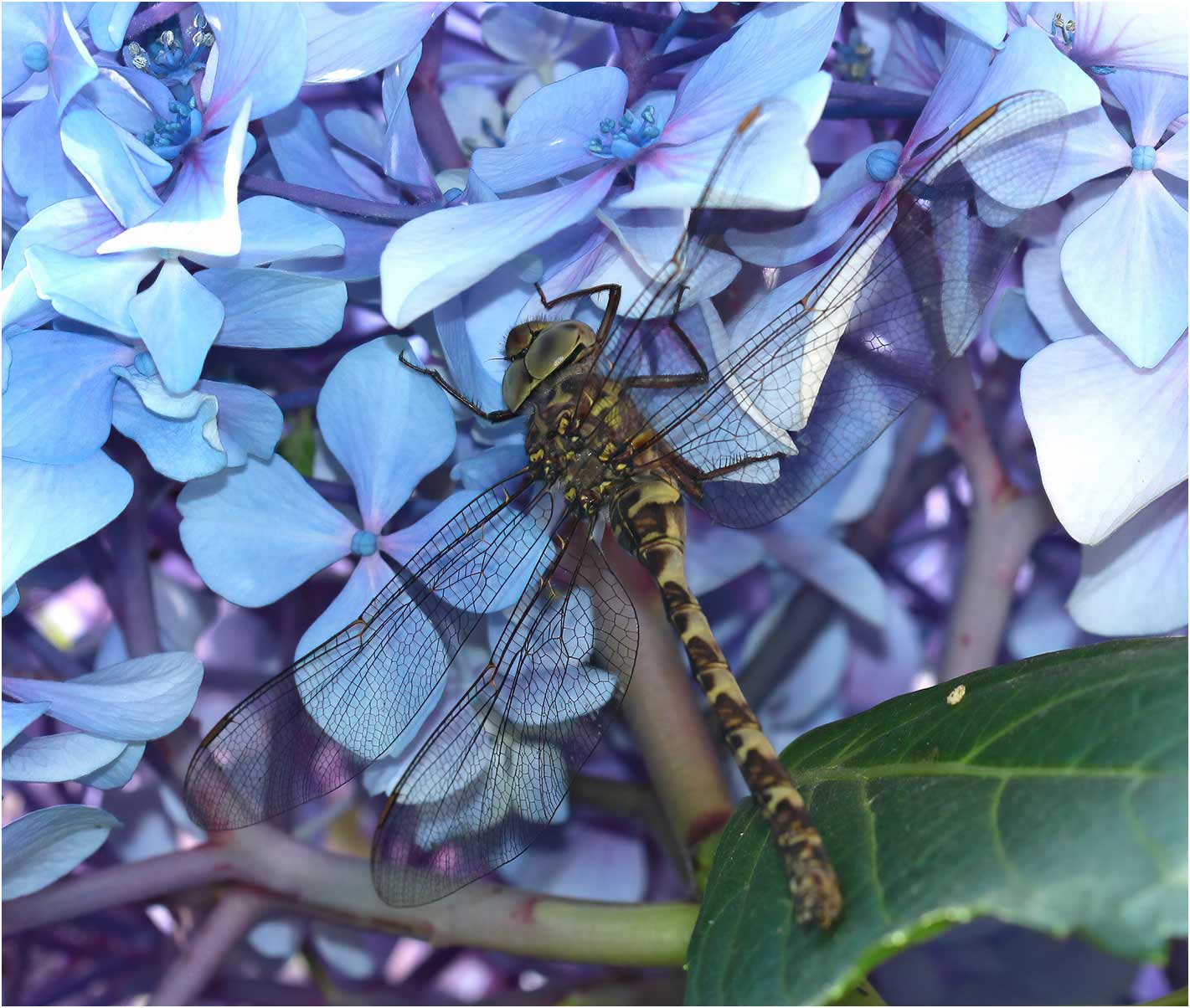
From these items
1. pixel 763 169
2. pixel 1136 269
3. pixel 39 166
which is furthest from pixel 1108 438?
pixel 39 166

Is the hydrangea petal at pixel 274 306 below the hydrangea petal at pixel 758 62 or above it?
below

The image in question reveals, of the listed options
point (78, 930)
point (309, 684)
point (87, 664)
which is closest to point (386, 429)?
point (309, 684)

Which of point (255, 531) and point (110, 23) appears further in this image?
point (255, 531)

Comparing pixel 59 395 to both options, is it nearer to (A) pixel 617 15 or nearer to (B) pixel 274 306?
(B) pixel 274 306

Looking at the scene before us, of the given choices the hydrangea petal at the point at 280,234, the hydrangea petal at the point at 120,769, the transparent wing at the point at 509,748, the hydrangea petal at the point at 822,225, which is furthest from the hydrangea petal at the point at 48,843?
the hydrangea petal at the point at 822,225

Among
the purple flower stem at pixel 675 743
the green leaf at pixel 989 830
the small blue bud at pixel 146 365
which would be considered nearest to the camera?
the green leaf at pixel 989 830

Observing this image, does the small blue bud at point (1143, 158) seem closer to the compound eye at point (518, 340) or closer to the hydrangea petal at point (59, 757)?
the compound eye at point (518, 340)

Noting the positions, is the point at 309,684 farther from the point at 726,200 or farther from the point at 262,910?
the point at 726,200
